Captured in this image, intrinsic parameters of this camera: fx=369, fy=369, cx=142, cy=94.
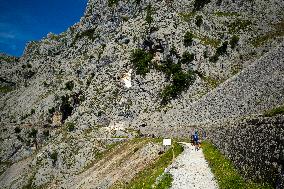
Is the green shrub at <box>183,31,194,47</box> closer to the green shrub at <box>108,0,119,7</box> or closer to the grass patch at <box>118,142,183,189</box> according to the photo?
the green shrub at <box>108,0,119,7</box>

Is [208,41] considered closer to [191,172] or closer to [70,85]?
[70,85]

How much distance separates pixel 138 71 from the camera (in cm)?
9300

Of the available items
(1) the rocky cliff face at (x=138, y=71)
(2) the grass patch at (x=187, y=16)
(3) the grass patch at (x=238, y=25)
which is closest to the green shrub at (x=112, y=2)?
(1) the rocky cliff face at (x=138, y=71)

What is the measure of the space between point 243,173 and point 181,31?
233ft

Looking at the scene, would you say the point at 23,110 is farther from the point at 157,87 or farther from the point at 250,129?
the point at 250,129

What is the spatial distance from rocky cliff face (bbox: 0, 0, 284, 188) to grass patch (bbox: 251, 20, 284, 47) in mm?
234

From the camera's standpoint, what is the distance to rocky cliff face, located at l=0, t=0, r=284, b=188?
271 ft

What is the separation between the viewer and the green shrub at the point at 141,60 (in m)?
92.7

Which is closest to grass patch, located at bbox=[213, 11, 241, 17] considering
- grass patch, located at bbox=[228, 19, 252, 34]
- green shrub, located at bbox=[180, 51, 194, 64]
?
grass patch, located at bbox=[228, 19, 252, 34]

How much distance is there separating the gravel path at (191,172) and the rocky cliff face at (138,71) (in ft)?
119

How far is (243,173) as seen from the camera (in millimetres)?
25953

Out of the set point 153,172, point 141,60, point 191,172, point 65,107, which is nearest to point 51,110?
point 65,107

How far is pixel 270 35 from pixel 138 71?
32.7 metres

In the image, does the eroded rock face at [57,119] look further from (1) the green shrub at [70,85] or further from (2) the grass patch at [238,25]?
(2) the grass patch at [238,25]
